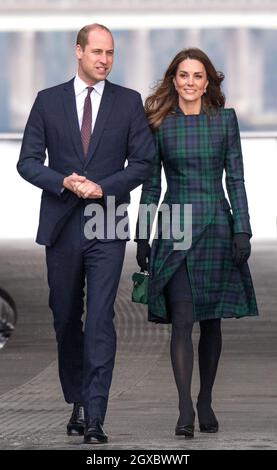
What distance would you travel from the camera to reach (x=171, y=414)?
7.61 metres

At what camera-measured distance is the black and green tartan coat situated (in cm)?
701

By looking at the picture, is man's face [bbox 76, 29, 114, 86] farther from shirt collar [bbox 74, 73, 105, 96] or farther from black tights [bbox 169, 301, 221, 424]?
black tights [bbox 169, 301, 221, 424]

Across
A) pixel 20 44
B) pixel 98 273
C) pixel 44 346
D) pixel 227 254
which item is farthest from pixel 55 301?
pixel 20 44

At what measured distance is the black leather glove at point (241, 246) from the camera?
23.0 ft

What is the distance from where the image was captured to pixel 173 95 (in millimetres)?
7156

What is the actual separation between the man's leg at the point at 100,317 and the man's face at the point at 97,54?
0.64 meters

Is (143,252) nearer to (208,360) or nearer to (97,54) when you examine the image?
(208,360)

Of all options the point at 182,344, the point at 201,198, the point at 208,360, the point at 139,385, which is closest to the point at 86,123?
the point at 201,198

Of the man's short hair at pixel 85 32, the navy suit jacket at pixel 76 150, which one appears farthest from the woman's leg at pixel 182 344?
the man's short hair at pixel 85 32

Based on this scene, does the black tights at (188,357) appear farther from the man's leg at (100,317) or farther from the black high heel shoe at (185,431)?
the man's leg at (100,317)

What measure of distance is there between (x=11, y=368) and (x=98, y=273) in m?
2.86

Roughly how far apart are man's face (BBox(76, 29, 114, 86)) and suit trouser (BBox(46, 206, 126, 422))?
1.71ft

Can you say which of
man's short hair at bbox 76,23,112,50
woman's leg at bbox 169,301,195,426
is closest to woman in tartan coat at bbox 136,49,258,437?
woman's leg at bbox 169,301,195,426

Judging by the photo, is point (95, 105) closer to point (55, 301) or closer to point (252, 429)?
point (55, 301)
